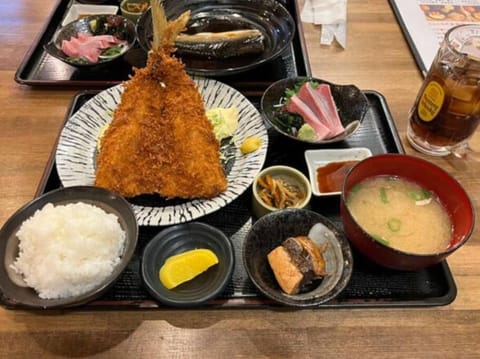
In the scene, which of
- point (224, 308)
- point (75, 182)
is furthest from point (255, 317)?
point (75, 182)

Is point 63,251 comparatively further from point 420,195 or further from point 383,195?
point 420,195

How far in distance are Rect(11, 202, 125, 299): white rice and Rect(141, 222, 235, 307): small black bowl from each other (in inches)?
3.6

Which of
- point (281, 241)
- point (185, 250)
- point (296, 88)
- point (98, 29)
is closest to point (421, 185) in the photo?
point (281, 241)

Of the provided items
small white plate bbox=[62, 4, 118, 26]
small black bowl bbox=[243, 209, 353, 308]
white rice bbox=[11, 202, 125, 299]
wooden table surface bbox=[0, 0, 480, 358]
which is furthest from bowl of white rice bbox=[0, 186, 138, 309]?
small white plate bbox=[62, 4, 118, 26]

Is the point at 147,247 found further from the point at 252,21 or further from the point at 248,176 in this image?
the point at 252,21

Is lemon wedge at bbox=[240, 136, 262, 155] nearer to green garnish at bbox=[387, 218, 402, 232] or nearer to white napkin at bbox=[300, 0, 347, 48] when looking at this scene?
green garnish at bbox=[387, 218, 402, 232]

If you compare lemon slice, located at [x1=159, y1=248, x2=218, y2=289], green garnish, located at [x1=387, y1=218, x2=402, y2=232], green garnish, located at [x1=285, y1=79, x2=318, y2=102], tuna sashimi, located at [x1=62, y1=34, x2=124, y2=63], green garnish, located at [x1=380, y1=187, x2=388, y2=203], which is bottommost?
green garnish, located at [x1=387, y1=218, x2=402, y2=232]

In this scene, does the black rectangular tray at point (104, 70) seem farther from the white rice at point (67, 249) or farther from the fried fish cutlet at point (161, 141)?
the white rice at point (67, 249)

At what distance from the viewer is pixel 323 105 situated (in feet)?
5.17

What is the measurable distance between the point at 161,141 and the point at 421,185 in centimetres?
85

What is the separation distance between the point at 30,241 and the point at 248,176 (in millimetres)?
664

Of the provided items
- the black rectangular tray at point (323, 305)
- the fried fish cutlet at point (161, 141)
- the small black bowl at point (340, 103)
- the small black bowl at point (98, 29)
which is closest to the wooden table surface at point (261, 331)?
the black rectangular tray at point (323, 305)

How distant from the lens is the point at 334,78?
185 cm

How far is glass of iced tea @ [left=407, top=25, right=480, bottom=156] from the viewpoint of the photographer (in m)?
1.32
